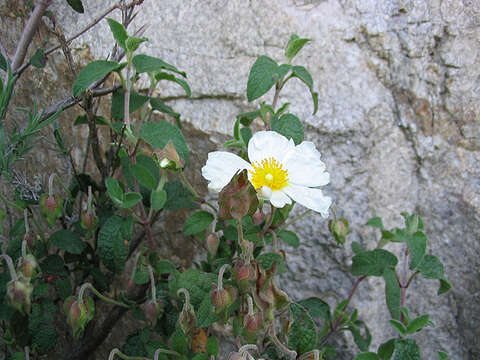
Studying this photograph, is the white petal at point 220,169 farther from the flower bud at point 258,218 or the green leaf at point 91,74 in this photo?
the green leaf at point 91,74

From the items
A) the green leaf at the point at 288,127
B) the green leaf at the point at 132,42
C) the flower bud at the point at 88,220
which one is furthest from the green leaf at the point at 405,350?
the green leaf at the point at 132,42

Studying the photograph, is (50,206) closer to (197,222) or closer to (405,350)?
(197,222)

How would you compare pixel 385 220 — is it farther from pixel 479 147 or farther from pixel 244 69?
Answer: pixel 244 69

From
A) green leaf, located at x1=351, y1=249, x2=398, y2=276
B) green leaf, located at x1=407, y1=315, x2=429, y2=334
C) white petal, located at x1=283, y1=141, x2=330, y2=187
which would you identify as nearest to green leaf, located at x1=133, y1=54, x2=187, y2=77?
white petal, located at x1=283, y1=141, x2=330, y2=187

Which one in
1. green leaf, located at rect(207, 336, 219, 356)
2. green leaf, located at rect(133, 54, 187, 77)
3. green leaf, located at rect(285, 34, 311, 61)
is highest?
green leaf, located at rect(285, 34, 311, 61)

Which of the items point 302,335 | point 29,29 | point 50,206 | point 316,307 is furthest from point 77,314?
point 29,29

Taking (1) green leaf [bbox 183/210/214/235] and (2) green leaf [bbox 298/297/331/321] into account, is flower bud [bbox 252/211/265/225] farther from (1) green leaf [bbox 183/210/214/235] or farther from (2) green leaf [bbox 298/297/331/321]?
(2) green leaf [bbox 298/297/331/321]
